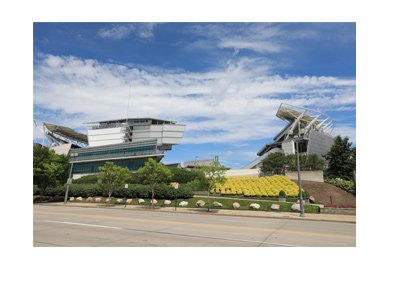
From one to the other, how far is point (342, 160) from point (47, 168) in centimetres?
5325

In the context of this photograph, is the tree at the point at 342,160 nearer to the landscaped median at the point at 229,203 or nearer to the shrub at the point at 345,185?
the shrub at the point at 345,185

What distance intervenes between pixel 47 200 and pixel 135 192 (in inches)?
605

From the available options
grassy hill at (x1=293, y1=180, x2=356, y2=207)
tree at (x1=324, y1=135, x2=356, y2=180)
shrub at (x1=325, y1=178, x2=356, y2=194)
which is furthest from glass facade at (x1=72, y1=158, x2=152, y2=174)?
A: shrub at (x1=325, y1=178, x2=356, y2=194)

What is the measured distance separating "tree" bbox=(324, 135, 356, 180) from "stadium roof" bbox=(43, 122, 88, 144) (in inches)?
3553

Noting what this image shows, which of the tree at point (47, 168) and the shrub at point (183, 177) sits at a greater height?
the tree at point (47, 168)

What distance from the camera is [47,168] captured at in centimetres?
3697

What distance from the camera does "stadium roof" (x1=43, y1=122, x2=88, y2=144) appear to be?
340 feet

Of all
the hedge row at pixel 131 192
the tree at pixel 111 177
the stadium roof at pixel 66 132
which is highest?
the stadium roof at pixel 66 132

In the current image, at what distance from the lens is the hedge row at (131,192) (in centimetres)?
3167

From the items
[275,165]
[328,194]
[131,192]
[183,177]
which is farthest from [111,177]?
[275,165]

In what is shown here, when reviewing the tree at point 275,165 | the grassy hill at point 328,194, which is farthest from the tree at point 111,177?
the tree at point 275,165

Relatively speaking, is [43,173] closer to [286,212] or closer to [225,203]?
[225,203]

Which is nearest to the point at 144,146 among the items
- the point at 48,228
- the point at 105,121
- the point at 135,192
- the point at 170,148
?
the point at 170,148

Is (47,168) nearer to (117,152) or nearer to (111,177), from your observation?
(111,177)
